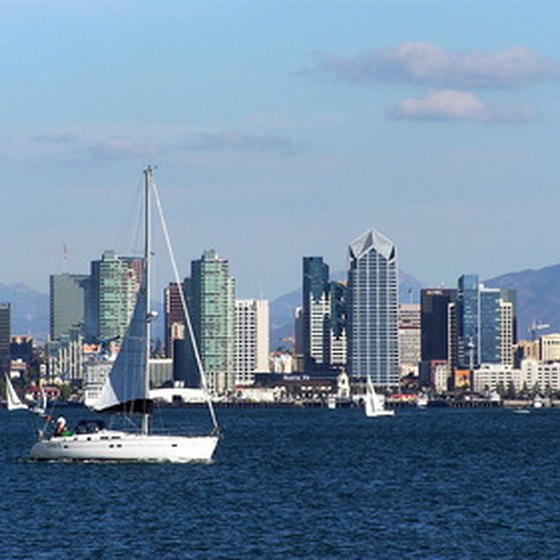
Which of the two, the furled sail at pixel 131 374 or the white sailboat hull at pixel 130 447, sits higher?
the furled sail at pixel 131 374

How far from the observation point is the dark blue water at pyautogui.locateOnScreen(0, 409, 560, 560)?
63312 millimetres

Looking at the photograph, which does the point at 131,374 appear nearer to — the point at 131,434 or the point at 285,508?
the point at 131,434

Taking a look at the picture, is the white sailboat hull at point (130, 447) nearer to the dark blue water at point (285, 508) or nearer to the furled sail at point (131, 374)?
the dark blue water at point (285, 508)

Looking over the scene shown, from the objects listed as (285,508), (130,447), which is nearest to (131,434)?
(130,447)

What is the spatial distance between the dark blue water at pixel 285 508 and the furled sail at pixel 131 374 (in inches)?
133

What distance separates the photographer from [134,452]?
95.6 meters

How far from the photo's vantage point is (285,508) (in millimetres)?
77375

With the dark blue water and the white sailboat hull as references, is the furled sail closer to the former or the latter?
the white sailboat hull

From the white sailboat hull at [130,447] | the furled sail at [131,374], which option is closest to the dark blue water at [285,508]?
the white sailboat hull at [130,447]

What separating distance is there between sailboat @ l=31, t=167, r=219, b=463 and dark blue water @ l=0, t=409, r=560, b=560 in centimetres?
73

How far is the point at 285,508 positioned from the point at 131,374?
23369 millimetres

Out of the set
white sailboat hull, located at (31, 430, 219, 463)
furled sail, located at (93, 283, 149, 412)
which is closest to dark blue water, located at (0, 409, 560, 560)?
white sailboat hull, located at (31, 430, 219, 463)

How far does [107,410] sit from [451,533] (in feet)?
113

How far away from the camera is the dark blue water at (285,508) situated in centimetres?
6331
